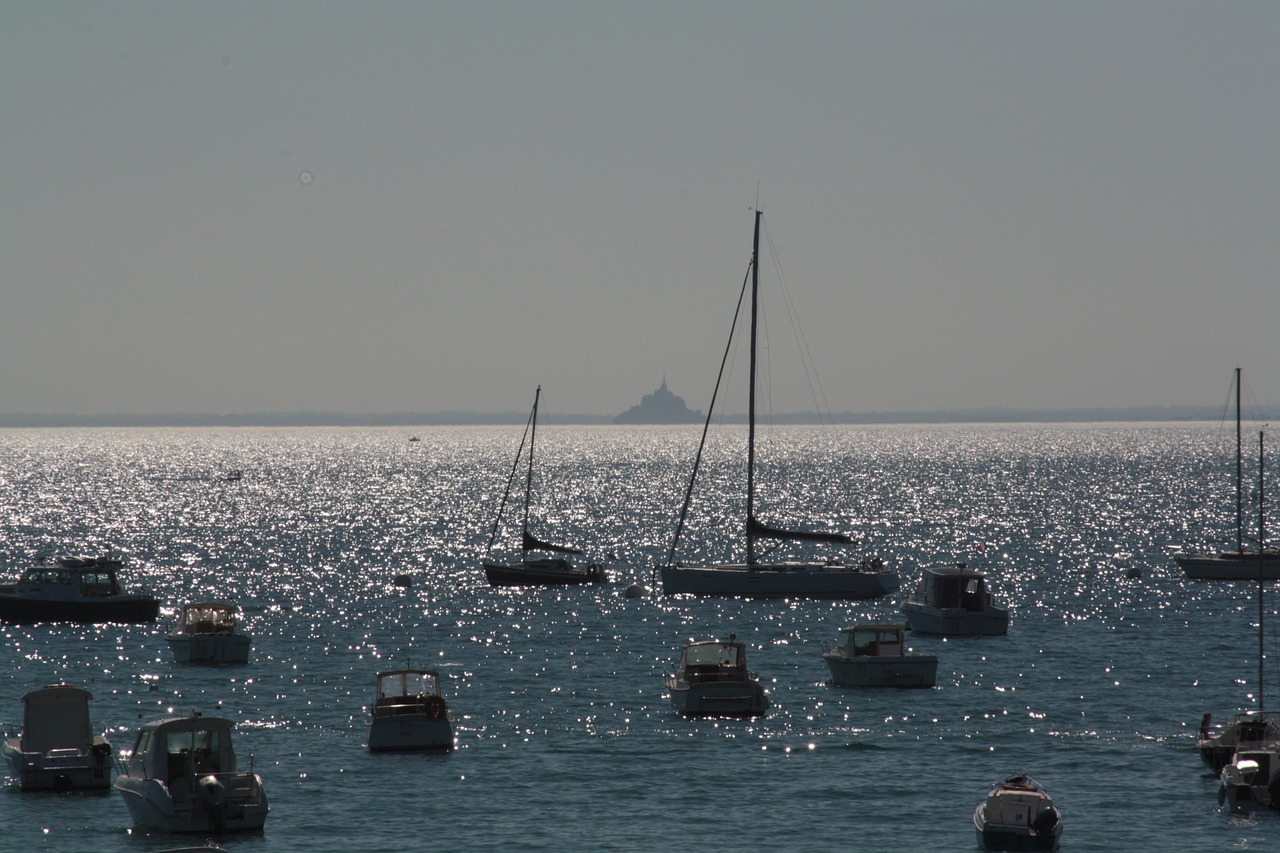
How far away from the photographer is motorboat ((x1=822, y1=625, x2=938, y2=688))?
66562 mm

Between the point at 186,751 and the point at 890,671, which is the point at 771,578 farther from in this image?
the point at 186,751

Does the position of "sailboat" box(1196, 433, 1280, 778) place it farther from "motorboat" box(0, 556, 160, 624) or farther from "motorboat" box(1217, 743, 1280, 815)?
"motorboat" box(0, 556, 160, 624)

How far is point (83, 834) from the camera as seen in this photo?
42781mm

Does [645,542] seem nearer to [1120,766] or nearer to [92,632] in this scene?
[92,632]

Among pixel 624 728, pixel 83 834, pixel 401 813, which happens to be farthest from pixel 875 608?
pixel 83 834

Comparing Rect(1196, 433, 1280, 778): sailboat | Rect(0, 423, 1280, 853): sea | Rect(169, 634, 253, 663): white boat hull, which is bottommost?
Rect(0, 423, 1280, 853): sea

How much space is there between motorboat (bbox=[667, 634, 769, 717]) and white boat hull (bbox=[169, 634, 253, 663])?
81.2ft

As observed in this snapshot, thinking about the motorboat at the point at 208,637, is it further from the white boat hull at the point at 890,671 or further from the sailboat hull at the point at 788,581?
the sailboat hull at the point at 788,581

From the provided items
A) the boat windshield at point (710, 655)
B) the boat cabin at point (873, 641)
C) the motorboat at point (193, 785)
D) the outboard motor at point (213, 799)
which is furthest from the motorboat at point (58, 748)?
the boat cabin at point (873, 641)

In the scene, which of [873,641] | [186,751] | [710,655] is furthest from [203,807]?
[873,641]

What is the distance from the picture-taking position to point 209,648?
74.2 metres

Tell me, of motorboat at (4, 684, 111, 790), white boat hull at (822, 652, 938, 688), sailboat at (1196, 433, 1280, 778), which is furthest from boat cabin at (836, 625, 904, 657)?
motorboat at (4, 684, 111, 790)

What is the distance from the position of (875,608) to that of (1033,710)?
36.4 metres

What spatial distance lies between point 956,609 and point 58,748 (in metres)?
52.0
